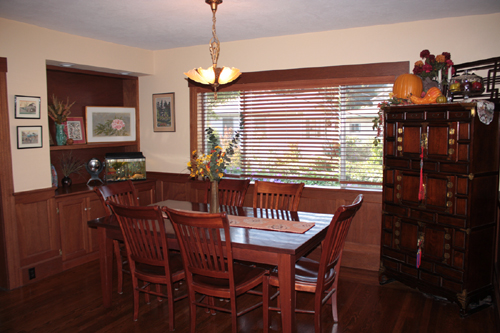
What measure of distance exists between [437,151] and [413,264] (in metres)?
1.03

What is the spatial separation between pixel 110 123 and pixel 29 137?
1302mm

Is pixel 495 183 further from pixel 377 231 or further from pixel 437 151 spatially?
pixel 377 231

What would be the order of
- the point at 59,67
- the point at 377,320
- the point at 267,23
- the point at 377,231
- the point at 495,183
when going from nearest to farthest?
the point at 377,320 → the point at 495,183 → the point at 267,23 → the point at 377,231 → the point at 59,67

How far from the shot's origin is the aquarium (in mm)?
4898

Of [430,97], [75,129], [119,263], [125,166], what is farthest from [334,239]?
[75,129]

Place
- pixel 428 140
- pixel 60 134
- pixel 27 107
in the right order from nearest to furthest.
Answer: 1. pixel 428 140
2. pixel 27 107
3. pixel 60 134

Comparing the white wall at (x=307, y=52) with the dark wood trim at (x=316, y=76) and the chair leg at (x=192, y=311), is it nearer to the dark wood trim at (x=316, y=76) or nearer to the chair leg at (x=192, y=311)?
the dark wood trim at (x=316, y=76)

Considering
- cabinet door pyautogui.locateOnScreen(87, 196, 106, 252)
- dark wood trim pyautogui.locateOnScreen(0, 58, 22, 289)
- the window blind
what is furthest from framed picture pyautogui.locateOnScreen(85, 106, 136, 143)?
dark wood trim pyautogui.locateOnScreen(0, 58, 22, 289)

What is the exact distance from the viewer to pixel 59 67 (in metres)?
4.48

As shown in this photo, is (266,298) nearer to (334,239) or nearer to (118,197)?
(334,239)

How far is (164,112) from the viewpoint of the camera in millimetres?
5297

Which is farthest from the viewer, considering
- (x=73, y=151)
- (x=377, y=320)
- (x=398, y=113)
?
(x=73, y=151)

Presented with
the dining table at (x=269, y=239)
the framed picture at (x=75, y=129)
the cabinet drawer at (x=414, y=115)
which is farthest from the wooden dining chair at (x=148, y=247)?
the cabinet drawer at (x=414, y=115)

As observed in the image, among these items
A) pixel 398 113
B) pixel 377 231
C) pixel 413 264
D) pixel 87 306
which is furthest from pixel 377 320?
pixel 87 306
